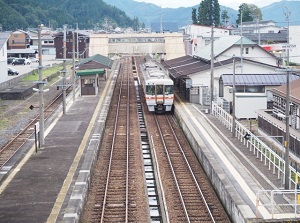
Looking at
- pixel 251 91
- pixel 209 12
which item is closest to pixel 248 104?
pixel 251 91

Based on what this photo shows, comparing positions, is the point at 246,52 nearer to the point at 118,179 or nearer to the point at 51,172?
the point at 118,179

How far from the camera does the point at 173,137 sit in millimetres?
23891

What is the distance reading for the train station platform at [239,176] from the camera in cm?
1209

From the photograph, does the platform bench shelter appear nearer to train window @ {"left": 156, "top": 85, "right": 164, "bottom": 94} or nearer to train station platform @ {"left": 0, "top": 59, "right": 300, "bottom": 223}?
train window @ {"left": 156, "top": 85, "right": 164, "bottom": 94}

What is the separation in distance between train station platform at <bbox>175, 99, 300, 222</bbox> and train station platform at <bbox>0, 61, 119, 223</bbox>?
3.73 m

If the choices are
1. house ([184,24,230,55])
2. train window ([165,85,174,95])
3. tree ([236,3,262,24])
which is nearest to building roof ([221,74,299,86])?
train window ([165,85,174,95])

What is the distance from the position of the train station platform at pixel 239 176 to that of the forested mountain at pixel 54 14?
13.9 metres

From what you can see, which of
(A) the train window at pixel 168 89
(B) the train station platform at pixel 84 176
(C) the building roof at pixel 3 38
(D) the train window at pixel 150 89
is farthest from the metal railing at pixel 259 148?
(C) the building roof at pixel 3 38

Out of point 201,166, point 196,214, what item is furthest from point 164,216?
point 201,166

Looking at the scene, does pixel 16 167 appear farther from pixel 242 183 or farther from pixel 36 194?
pixel 242 183

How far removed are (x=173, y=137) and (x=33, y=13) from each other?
9207 centimetres

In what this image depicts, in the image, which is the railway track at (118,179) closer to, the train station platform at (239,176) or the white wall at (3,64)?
the train station platform at (239,176)

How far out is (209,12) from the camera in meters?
95.6

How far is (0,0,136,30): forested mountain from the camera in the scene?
98.6 metres
